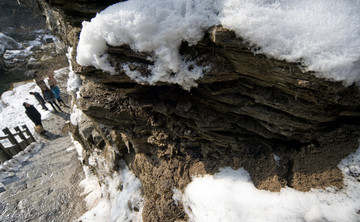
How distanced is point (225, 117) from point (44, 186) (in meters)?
8.02

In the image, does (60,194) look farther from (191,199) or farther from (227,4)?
(227,4)

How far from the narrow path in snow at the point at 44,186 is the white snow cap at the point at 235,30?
6.23 m

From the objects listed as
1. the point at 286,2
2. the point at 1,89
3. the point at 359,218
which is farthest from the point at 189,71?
the point at 1,89

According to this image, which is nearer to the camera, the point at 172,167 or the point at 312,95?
the point at 312,95

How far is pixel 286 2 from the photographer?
2041 millimetres

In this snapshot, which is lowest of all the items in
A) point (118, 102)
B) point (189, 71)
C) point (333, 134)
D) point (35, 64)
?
point (333, 134)

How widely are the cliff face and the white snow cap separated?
0.13m

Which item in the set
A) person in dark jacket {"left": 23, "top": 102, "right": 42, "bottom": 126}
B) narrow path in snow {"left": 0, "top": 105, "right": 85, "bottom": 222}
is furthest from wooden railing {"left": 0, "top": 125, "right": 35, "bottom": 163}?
person in dark jacket {"left": 23, "top": 102, "right": 42, "bottom": 126}

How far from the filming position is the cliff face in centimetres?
225

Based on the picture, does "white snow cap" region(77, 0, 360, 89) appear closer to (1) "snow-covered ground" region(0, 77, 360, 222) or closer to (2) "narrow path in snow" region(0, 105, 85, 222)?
(1) "snow-covered ground" region(0, 77, 360, 222)

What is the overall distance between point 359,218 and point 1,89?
3042 cm

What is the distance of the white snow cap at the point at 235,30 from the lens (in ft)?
5.96

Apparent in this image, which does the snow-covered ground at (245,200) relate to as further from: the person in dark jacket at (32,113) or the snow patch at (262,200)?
the person in dark jacket at (32,113)

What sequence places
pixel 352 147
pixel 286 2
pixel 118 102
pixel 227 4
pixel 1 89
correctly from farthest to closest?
pixel 1 89
pixel 118 102
pixel 352 147
pixel 227 4
pixel 286 2
